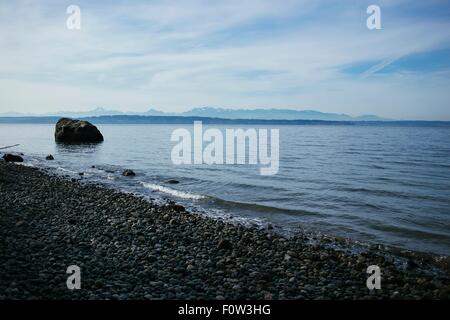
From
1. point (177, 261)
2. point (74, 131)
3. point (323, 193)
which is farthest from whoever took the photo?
point (74, 131)

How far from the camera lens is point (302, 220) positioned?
14930mm

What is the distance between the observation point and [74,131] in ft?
177

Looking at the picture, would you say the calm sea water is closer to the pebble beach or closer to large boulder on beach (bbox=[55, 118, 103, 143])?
the pebble beach

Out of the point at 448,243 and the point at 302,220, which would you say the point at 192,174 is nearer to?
the point at 302,220

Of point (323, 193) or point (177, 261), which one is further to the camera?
point (323, 193)

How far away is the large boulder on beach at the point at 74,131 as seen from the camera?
5428 centimetres

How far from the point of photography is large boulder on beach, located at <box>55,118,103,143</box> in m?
54.3

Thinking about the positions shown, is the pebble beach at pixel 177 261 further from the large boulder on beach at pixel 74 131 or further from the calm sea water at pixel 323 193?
the large boulder on beach at pixel 74 131

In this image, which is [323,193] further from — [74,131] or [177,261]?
[74,131]

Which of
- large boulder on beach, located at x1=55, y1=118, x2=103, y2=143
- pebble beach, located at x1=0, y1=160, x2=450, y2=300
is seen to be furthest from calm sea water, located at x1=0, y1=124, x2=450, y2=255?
large boulder on beach, located at x1=55, y1=118, x2=103, y2=143

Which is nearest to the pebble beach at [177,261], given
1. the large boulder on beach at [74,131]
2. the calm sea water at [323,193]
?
the calm sea water at [323,193]

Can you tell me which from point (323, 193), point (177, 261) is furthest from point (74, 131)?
point (177, 261)
